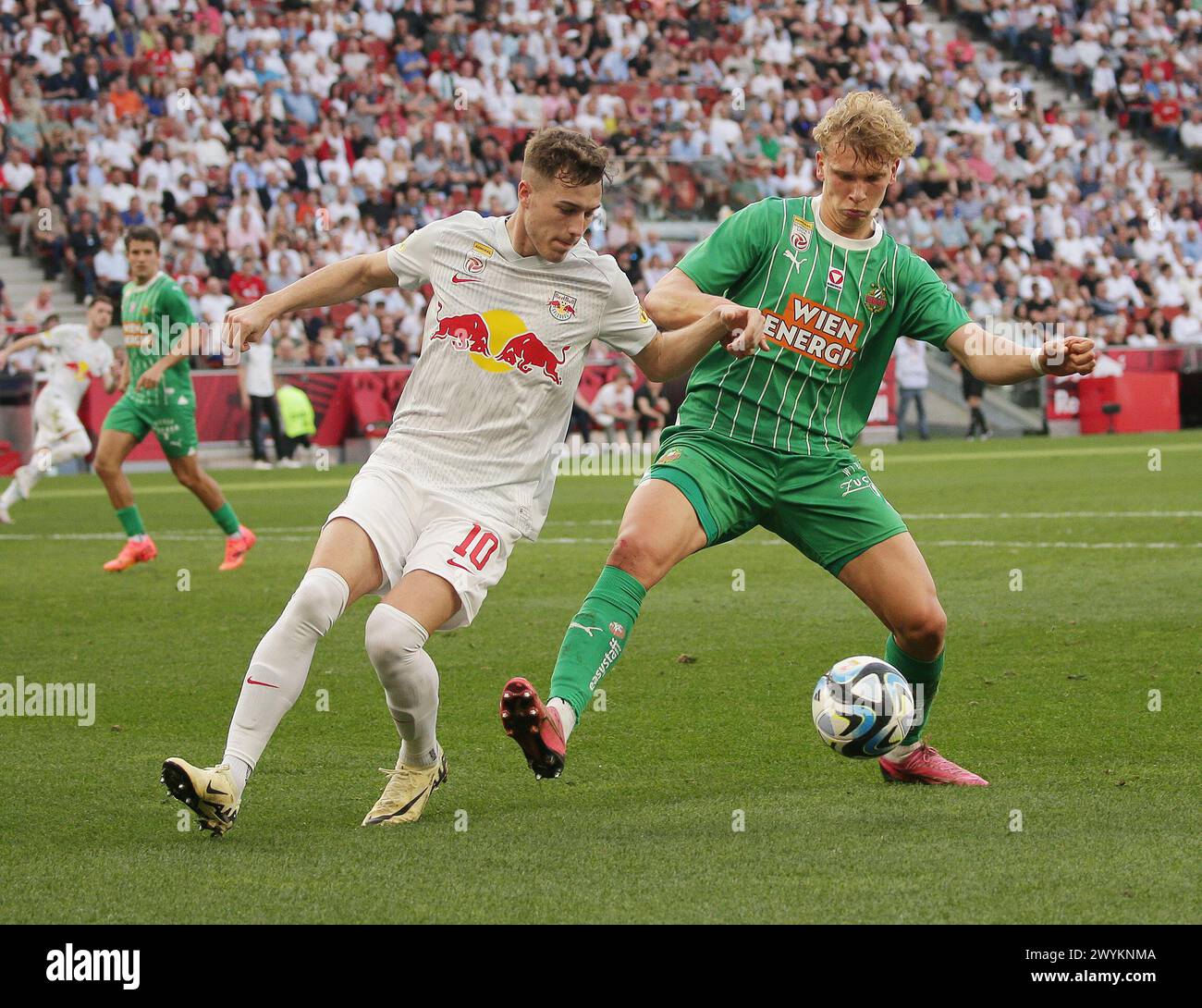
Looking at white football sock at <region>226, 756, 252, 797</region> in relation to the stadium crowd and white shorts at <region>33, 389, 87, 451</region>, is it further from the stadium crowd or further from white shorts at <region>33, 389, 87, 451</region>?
the stadium crowd

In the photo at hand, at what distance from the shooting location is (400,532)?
525 centimetres

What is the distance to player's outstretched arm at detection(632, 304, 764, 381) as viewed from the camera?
5.17m

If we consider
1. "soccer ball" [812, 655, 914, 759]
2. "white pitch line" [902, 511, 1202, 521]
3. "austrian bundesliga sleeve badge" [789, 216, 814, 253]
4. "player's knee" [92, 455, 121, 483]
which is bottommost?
"white pitch line" [902, 511, 1202, 521]

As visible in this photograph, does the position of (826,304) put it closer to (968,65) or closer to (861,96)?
(861,96)

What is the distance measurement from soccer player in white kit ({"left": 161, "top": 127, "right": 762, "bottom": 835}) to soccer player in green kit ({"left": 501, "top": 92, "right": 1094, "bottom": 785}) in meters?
0.33

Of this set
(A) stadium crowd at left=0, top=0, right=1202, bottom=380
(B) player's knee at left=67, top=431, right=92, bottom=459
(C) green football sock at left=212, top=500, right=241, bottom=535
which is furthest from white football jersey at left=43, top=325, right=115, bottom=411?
(A) stadium crowd at left=0, top=0, right=1202, bottom=380

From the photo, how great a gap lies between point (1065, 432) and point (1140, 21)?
1313 centimetres

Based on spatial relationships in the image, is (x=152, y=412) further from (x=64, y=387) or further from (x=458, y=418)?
(x=458, y=418)

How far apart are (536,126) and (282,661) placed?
2441cm

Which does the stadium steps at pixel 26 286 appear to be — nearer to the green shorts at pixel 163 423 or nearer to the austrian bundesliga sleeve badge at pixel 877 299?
the green shorts at pixel 163 423

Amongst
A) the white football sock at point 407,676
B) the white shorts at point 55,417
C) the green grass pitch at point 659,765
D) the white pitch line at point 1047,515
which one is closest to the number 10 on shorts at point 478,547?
the white football sock at point 407,676

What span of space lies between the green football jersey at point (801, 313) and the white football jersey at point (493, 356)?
1.75 ft

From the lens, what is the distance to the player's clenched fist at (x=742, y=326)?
202 inches

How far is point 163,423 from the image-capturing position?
12.2 meters
